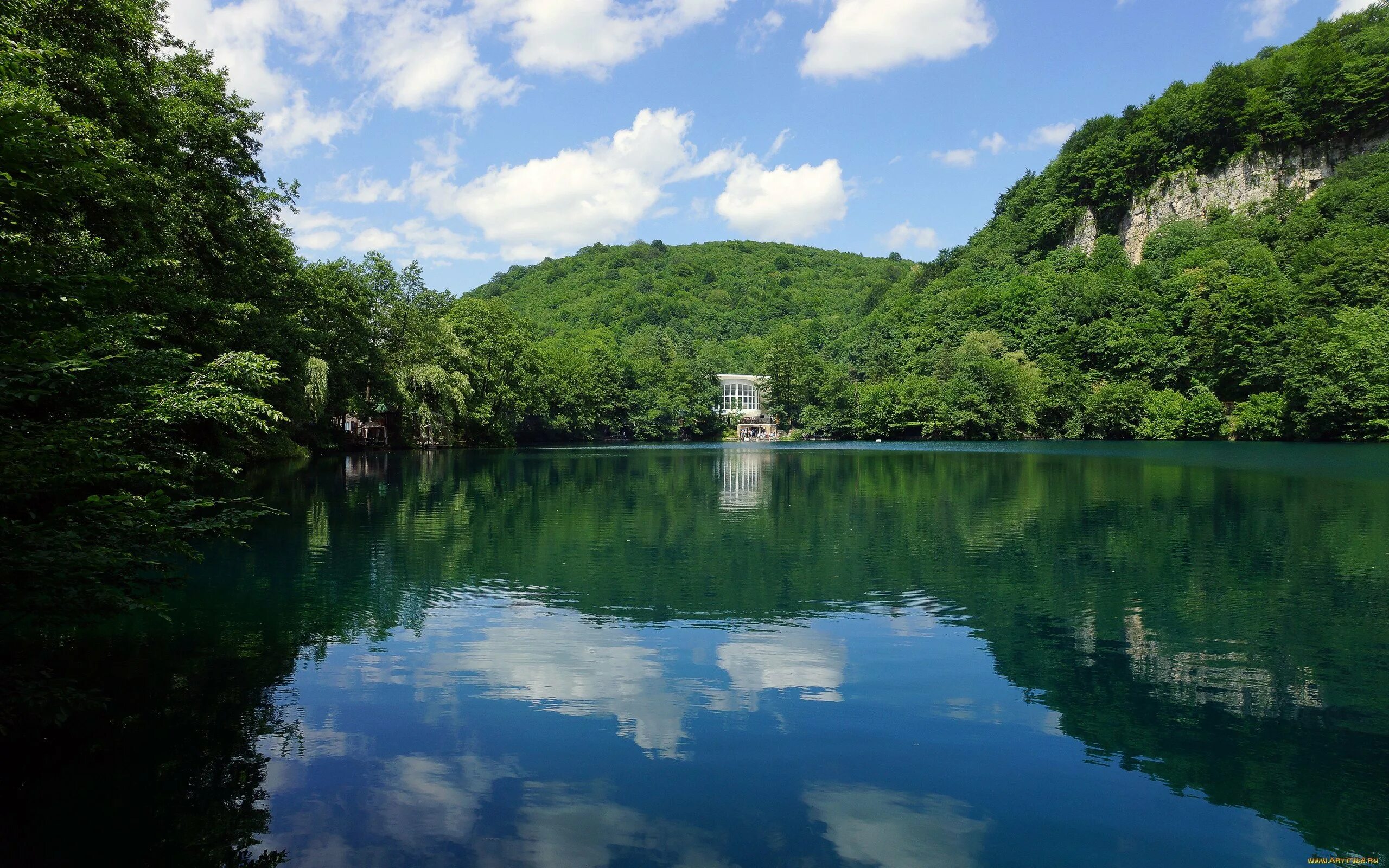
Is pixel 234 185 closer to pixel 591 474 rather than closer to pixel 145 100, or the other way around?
pixel 145 100

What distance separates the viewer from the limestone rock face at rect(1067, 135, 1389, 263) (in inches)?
3858

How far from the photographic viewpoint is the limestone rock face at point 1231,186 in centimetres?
9800

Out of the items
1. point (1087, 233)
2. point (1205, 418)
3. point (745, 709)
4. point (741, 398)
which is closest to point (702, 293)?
point (741, 398)

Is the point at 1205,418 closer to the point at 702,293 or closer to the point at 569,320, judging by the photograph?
the point at 569,320

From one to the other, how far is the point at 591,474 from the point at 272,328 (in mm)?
15117

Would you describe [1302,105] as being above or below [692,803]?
above

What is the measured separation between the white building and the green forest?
3.48 m

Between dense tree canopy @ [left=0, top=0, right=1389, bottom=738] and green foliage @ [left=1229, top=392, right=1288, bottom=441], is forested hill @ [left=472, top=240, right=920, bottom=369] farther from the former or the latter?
green foliage @ [left=1229, top=392, right=1288, bottom=441]

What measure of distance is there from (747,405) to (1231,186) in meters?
69.6

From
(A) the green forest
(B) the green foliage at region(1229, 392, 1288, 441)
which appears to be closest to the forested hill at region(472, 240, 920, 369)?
(A) the green forest

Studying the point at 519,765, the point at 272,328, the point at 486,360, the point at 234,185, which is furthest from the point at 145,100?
the point at 486,360

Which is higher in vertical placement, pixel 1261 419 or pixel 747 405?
pixel 747 405

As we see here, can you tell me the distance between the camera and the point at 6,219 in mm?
8781

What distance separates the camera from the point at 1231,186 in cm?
10362
